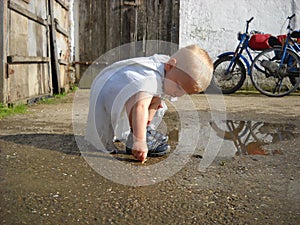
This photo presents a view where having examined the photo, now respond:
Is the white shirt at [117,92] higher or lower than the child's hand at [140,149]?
higher

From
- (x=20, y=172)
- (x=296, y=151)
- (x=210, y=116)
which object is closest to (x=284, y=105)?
(x=210, y=116)

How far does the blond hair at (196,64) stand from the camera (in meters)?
2.13

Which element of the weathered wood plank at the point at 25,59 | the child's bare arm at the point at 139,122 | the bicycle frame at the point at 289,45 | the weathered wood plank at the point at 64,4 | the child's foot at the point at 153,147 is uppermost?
the weathered wood plank at the point at 64,4

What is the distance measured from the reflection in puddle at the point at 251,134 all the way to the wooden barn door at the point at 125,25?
11.2 ft

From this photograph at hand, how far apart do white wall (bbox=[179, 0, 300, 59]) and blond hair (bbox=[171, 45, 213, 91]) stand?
4406 mm

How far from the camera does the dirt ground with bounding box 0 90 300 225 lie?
1.48m

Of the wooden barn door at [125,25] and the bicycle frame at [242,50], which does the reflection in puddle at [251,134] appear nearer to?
the bicycle frame at [242,50]

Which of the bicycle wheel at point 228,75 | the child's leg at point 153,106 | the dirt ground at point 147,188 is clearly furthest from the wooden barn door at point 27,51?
the bicycle wheel at point 228,75

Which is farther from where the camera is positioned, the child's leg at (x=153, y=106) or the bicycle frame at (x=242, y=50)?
the bicycle frame at (x=242, y=50)

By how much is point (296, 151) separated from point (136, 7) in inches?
183

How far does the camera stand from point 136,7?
6.59 metres

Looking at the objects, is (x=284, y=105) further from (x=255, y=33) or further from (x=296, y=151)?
(x=296, y=151)

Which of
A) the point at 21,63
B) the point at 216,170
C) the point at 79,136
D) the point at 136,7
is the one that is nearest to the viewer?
the point at 216,170

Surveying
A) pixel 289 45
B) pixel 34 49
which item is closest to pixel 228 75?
pixel 289 45
